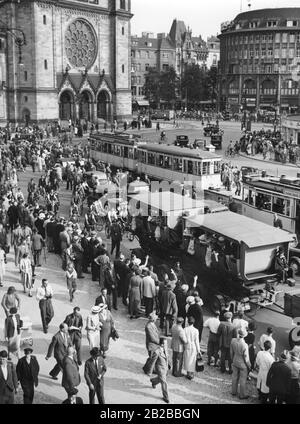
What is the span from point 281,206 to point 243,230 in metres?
6.01

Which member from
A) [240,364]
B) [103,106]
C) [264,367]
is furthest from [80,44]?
[264,367]

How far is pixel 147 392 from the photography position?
1155 centimetres

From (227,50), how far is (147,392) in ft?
360

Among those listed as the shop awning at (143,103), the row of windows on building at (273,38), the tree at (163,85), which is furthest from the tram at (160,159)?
the row of windows on building at (273,38)

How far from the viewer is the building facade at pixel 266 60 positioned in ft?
354

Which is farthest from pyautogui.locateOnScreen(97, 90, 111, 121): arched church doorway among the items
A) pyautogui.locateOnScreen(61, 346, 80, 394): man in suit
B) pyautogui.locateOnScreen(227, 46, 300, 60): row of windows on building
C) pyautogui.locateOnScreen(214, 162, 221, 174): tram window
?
pyautogui.locateOnScreen(61, 346, 80, 394): man in suit

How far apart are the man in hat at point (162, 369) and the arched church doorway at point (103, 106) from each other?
66.5 m

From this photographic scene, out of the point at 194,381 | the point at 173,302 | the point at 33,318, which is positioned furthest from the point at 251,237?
the point at 33,318

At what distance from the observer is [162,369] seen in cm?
Result: 1132

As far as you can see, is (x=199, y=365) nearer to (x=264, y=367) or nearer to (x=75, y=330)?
(x=264, y=367)

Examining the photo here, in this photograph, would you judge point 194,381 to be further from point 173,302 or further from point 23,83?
point 23,83

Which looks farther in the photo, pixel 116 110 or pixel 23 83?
pixel 116 110

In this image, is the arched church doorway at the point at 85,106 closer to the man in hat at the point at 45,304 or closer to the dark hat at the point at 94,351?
the man in hat at the point at 45,304

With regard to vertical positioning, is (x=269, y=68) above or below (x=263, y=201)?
above
